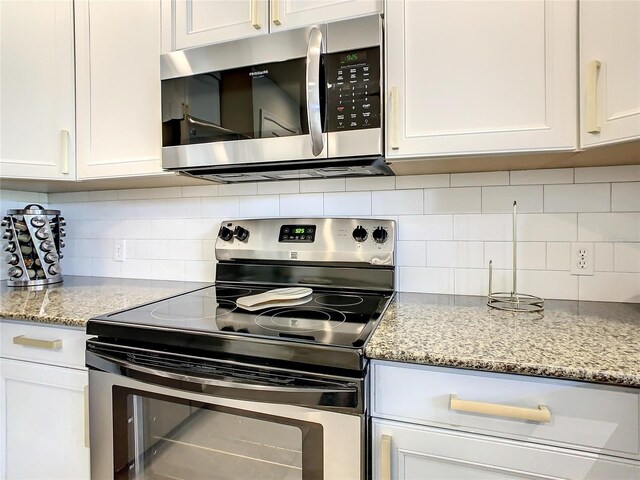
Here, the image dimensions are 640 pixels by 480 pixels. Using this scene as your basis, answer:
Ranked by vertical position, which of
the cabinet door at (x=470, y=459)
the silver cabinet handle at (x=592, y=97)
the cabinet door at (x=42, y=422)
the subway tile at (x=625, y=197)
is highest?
the silver cabinet handle at (x=592, y=97)

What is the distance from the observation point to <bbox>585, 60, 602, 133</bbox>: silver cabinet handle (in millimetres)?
925

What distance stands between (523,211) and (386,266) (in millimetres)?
525

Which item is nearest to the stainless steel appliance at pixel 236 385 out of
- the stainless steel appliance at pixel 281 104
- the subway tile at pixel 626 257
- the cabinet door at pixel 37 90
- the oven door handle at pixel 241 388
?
A: the oven door handle at pixel 241 388

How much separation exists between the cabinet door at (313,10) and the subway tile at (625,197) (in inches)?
38.3

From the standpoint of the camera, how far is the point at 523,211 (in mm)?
1318

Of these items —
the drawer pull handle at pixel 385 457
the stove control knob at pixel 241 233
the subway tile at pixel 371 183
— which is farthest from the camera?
the stove control knob at pixel 241 233

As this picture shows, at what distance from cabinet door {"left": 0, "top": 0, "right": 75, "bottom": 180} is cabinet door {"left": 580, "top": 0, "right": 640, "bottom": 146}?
5.99 ft

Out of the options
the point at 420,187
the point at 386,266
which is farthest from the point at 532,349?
the point at 420,187

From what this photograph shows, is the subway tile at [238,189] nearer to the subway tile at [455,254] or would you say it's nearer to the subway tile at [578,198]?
the subway tile at [455,254]

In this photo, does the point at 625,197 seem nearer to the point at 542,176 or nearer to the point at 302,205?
the point at 542,176

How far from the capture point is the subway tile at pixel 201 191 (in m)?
1.71

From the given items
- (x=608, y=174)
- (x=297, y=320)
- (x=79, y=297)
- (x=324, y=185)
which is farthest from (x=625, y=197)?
(x=79, y=297)

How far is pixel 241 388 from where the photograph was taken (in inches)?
34.4

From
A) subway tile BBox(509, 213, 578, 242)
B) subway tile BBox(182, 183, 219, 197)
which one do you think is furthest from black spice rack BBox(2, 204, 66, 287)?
subway tile BBox(509, 213, 578, 242)
